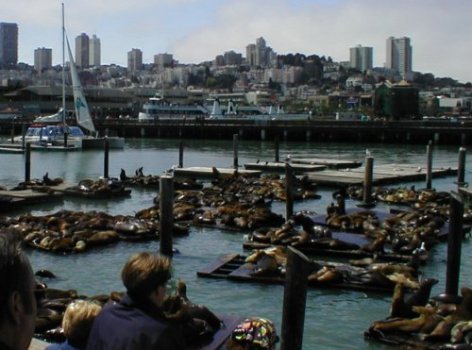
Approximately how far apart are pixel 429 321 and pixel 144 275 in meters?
5.89

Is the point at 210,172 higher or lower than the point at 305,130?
lower

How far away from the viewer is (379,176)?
29094mm

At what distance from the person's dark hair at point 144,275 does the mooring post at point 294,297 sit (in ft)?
8.67

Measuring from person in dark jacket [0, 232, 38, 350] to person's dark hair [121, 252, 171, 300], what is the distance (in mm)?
1283

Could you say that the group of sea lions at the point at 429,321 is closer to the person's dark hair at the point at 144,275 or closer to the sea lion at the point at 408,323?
the sea lion at the point at 408,323

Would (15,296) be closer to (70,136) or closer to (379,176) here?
(379,176)

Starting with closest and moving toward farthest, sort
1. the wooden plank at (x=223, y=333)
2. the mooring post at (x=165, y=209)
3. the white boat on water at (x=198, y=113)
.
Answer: the wooden plank at (x=223, y=333), the mooring post at (x=165, y=209), the white boat on water at (x=198, y=113)

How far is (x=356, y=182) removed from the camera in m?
26.4

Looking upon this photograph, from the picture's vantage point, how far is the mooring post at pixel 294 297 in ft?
19.4

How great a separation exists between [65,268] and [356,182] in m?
15.3

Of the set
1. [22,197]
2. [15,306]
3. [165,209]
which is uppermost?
[15,306]

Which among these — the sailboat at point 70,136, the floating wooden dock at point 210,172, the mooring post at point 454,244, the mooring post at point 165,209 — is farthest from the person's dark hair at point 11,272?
the sailboat at point 70,136

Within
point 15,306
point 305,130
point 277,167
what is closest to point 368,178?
point 277,167

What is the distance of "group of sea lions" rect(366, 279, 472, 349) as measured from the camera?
7984 mm
